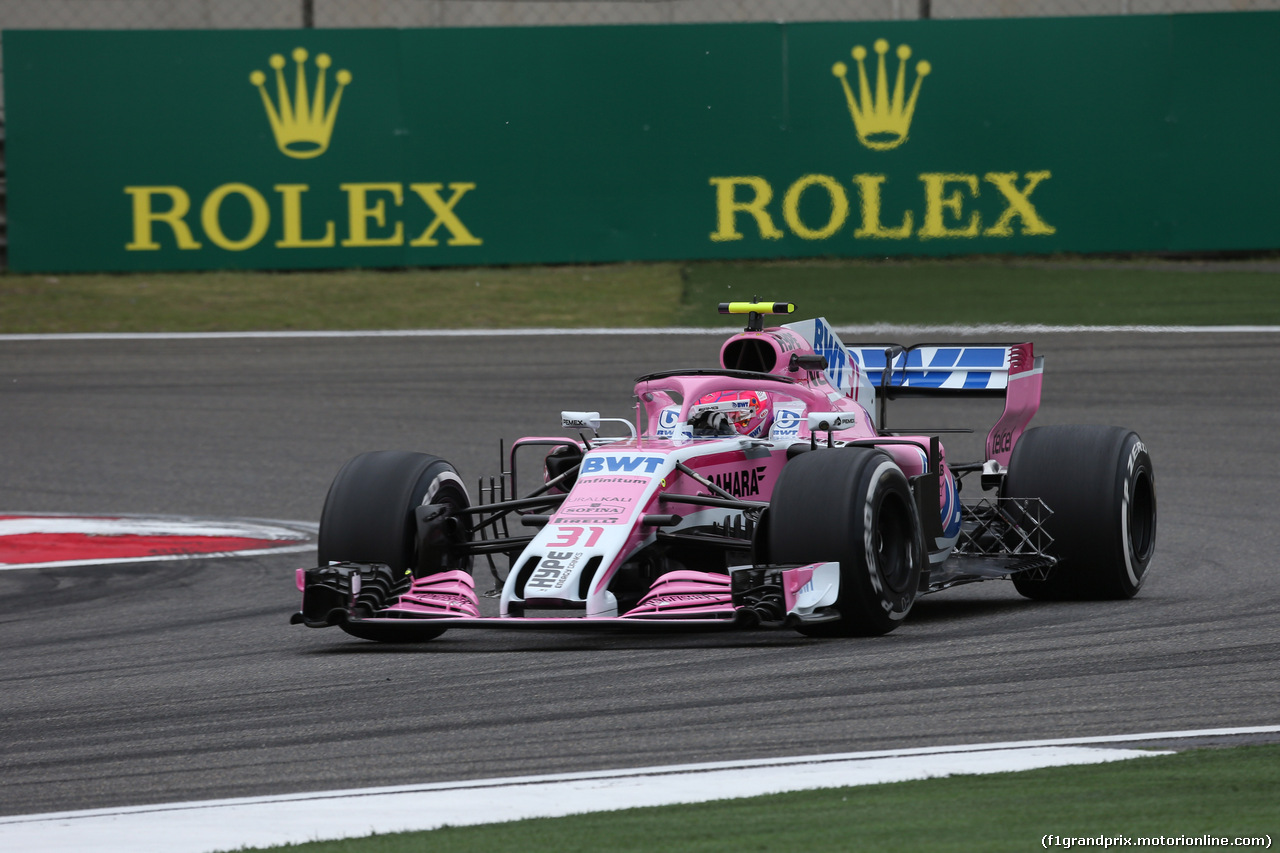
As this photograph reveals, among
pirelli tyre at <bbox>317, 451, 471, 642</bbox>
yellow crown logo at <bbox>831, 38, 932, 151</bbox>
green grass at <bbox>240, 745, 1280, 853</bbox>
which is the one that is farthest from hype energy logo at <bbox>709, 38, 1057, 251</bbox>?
green grass at <bbox>240, 745, 1280, 853</bbox>

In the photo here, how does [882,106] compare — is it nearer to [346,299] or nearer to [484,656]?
[346,299]

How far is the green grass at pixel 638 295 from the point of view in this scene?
16.9m

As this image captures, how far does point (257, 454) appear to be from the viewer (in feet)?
45.7

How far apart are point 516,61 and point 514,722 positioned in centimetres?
1282

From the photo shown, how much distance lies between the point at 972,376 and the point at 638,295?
324 inches

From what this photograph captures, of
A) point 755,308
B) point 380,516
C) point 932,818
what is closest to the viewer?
point 932,818

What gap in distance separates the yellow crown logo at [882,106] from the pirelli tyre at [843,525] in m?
10.5

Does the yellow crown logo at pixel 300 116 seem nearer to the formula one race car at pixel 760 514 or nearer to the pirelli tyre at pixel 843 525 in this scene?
the formula one race car at pixel 760 514

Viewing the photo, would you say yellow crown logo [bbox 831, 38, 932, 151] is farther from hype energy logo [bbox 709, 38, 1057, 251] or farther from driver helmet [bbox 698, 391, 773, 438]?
driver helmet [bbox 698, 391, 773, 438]

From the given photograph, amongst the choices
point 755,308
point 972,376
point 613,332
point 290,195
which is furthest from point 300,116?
point 755,308

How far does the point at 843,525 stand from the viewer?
24.3 ft

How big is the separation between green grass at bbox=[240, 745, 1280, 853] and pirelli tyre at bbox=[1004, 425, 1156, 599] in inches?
161

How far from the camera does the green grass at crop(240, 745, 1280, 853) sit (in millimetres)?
4328

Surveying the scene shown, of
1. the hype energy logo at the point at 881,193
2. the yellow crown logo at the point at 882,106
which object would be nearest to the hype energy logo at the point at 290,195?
the hype energy logo at the point at 881,193
